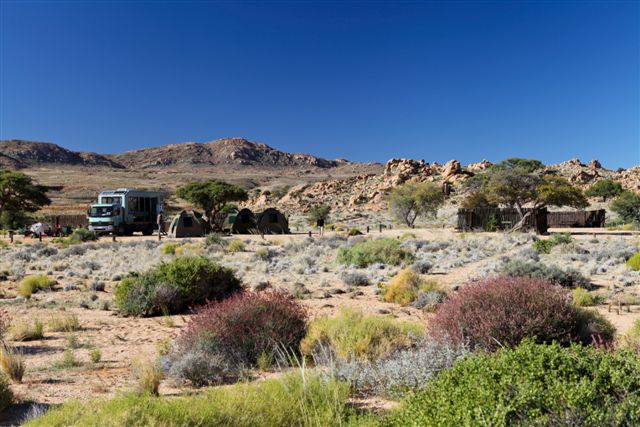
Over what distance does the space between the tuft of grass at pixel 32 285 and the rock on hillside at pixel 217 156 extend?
519 ft

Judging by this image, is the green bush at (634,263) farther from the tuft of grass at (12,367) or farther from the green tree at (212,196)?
the green tree at (212,196)

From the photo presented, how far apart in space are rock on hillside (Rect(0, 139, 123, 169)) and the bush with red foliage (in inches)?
5771

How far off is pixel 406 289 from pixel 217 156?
173 metres

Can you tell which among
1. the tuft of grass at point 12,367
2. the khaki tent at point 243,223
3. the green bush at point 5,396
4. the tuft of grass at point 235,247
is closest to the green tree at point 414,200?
the khaki tent at point 243,223

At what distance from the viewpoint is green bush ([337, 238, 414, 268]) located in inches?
758

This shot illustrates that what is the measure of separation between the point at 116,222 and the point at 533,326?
35.3 meters

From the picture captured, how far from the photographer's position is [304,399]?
4.24m

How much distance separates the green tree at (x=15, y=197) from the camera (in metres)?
47.3

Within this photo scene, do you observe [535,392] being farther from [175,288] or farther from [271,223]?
[271,223]

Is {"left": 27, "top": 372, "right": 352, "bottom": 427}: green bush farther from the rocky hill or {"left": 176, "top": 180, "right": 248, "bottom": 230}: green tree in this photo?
the rocky hill

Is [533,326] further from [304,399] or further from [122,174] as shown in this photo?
[122,174]

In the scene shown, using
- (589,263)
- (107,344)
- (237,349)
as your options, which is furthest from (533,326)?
(589,263)

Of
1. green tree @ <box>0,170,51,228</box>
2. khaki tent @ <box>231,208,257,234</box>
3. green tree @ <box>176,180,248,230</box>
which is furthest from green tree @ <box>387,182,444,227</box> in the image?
green tree @ <box>0,170,51,228</box>

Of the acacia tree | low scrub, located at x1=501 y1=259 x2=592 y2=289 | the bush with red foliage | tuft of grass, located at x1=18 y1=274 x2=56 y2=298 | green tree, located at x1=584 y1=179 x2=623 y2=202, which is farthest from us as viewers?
Answer: green tree, located at x1=584 y1=179 x2=623 y2=202
